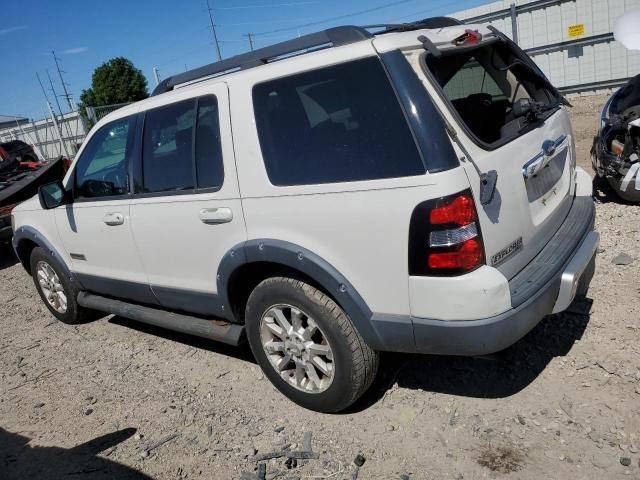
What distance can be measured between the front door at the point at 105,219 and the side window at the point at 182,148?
9.8 inches

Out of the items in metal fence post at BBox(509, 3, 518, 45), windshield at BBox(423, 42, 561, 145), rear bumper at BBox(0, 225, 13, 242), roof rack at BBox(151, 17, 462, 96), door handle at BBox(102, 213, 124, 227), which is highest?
metal fence post at BBox(509, 3, 518, 45)

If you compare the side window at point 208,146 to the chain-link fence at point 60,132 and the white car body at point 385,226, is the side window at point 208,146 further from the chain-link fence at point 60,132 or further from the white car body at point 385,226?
the chain-link fence at point 60,132

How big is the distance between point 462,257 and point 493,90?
151 centimetres

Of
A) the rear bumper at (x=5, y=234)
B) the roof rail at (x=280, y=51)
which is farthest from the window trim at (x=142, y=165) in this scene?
the rear bumper at (x=5, y=234)

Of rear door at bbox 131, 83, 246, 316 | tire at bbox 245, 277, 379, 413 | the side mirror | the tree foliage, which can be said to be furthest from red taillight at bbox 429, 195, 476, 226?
the tree foliage

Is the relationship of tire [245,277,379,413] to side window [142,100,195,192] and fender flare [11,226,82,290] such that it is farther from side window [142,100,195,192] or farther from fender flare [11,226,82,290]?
fender flare [11,226,82,290]

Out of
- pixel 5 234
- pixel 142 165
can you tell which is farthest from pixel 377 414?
pixel 5 234

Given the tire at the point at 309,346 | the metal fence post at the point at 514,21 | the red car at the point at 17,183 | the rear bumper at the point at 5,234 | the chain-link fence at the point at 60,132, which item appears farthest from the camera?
the chain-link fence at the point at 60,132

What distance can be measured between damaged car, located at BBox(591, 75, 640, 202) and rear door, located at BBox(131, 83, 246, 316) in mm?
4063

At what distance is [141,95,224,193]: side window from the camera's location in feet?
9.82

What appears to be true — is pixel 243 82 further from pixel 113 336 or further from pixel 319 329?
pixel 113 336

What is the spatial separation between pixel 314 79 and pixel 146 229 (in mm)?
1637

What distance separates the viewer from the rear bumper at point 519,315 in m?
2.25

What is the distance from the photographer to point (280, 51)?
9.30 feet
